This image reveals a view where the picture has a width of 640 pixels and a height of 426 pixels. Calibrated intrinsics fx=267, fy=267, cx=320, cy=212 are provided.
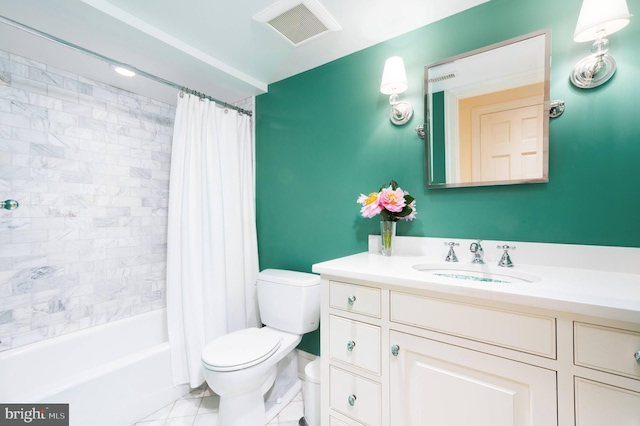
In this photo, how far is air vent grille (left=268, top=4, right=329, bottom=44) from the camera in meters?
1.37

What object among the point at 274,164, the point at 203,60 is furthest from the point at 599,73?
the point at 203,60

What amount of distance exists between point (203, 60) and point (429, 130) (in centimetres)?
145

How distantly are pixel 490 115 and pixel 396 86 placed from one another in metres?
0.49

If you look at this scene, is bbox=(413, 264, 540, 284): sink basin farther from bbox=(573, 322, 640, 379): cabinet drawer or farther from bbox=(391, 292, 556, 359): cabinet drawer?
bbox=(573, 322, 640, 379): cabinet drawer

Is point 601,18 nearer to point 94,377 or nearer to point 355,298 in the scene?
point 355,298

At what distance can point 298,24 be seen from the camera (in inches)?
57.1

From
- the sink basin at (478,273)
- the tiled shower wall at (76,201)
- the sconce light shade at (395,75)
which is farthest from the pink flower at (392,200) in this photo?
the tiled shower wall at (76,201)

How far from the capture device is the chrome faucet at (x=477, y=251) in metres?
1.25

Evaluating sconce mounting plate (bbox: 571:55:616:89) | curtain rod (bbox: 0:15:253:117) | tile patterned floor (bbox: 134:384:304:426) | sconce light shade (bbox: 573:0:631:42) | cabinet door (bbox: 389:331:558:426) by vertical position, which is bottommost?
tile patterned floor (bbox: 134:384:304:426)

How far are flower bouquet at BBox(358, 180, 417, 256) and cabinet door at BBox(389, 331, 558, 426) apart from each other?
54 cm

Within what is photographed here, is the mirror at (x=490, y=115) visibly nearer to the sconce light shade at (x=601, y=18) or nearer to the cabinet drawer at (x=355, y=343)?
the sconce light shade at (x=601, y=18)

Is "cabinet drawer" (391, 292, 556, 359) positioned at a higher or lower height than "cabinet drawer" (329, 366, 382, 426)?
higher

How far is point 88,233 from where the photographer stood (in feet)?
6.07

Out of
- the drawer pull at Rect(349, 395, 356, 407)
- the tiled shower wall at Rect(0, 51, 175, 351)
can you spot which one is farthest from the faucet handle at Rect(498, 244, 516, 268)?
the tiled shower wall at Rect(0, 51, 175, 351)
